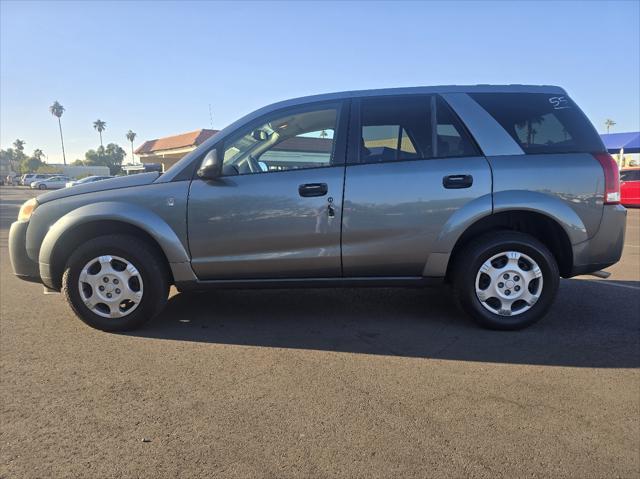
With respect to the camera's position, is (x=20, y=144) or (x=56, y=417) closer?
(x=56, y=417)

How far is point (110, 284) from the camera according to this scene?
149 inches

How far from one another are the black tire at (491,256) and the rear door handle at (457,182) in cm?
50

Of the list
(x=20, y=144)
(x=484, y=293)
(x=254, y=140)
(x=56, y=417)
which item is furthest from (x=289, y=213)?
(x=20, y=144)

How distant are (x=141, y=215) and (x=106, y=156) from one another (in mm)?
128394

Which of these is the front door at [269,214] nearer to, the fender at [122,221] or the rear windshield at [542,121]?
the fender at [122,221]

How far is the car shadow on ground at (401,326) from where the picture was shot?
346cm

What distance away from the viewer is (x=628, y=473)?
2.13m

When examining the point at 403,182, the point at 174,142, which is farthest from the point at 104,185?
the point at 174,142

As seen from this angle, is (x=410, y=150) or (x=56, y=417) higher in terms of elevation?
(x=410, y=150)

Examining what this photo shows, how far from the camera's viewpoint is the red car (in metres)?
17.5

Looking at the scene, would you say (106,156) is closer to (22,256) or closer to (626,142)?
(626,142)

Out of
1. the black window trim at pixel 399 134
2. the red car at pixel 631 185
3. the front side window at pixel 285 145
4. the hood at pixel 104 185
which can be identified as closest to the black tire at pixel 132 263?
the hood at pixel 104 185

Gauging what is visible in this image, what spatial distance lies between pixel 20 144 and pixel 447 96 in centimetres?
16576

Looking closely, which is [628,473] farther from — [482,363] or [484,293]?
[484,293]
